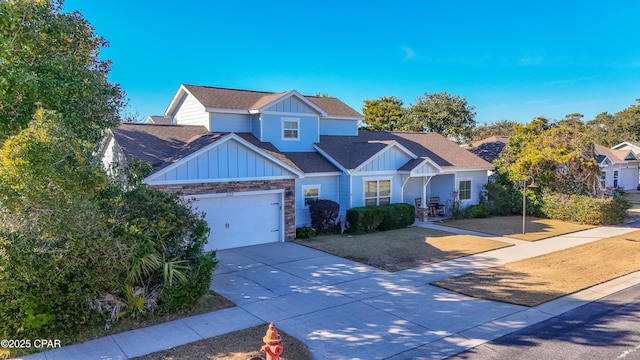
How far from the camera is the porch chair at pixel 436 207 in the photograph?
75.3ft

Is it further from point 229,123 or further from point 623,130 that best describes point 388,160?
point 623,130

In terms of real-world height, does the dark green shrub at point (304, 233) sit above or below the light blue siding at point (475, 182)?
below

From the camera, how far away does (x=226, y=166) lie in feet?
47.2

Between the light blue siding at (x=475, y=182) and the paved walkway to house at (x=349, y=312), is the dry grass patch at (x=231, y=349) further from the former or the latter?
the light blue siding at (x=475, y=182)

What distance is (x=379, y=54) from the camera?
29969 millimetres

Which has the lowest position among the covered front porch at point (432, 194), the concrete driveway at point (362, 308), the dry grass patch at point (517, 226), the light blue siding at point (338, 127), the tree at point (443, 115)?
the concrete driveway at point (362, 308)

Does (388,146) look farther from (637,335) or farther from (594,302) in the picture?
(637,335)

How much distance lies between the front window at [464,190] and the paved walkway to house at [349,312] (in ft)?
35.2

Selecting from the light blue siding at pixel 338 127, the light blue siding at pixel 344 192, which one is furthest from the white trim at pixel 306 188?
the light blue siding at pixel 338 127

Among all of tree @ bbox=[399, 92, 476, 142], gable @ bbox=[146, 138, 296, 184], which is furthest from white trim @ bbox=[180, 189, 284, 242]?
tree @ bbox=[399, 92, 476, 142]

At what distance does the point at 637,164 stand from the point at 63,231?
4774 centimetres

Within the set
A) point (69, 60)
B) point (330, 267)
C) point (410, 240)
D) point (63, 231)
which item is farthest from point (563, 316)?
point (69, 60)

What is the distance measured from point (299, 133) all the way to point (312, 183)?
11.3 feet

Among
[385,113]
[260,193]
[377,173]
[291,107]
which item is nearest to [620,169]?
[385,113]
